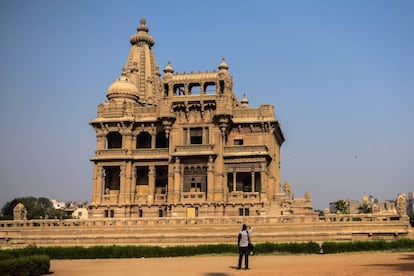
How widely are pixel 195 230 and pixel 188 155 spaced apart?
10.6 meters

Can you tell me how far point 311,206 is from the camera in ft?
141

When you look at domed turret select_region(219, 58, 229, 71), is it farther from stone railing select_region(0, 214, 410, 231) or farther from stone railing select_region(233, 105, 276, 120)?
stone railing select_region(0, 214, 410, 231)

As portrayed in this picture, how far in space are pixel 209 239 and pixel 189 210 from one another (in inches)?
370

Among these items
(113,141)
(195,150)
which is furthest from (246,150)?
(113,141)

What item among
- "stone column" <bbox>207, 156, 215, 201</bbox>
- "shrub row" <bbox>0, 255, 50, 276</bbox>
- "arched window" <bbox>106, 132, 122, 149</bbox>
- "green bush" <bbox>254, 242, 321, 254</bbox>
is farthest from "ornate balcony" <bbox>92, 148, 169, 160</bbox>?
"shrub row" <bbox>0, 255, 50, 276</bbox>

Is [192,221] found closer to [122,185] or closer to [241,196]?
[241,196]

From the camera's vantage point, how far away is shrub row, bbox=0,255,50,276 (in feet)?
63.5

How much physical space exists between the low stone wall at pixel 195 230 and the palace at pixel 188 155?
23.3 ft

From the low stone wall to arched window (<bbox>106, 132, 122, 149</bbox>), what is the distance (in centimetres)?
1403

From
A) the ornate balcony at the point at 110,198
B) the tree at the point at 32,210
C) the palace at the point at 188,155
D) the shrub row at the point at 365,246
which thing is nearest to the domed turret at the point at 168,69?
the palace at the point at 188,155

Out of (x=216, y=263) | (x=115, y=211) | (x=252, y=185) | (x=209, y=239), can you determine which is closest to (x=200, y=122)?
(x=252, y=185)

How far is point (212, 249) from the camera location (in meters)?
31.3

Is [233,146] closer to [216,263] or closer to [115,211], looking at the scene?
[115,211]

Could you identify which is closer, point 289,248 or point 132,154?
point 289,248
